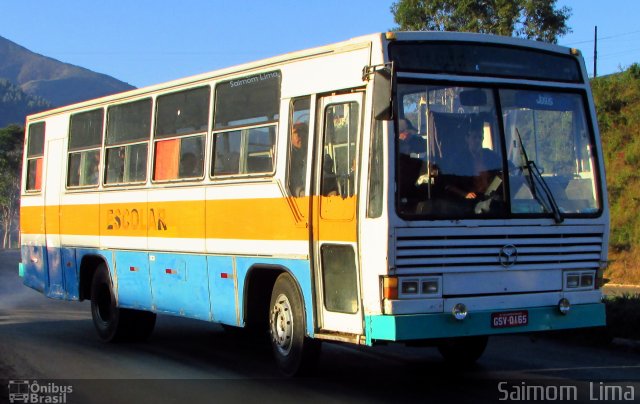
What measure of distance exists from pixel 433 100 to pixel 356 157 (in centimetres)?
85

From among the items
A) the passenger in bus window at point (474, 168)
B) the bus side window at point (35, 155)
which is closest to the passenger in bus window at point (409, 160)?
the passenger in bus window at point (474, 168)

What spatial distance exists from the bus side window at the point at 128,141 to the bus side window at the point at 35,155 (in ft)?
7.76

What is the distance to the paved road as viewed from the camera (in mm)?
8531

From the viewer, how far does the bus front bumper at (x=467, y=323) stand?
758 cm

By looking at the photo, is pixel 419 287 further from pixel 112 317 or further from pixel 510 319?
pixel 112 317

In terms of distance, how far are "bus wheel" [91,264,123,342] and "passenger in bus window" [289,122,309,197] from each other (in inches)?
188

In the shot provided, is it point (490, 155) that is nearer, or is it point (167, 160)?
point (490, 155)

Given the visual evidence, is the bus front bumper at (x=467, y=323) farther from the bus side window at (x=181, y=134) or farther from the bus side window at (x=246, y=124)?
the bus side window at (x=181, y=134)

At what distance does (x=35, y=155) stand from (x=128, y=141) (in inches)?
131

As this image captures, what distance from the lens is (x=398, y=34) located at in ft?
26.2

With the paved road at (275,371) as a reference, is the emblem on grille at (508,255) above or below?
above

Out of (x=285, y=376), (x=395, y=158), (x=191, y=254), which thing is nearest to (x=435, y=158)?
(x=395, y=158)

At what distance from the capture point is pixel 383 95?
24.8 feet

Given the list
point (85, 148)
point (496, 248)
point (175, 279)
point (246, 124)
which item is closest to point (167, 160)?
point (175, 279)
